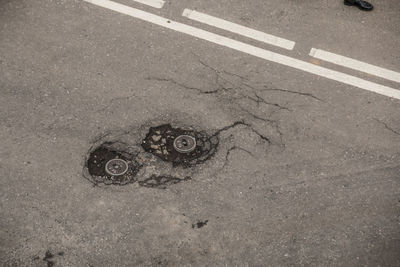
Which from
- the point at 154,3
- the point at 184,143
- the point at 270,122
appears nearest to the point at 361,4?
the point at 270,122

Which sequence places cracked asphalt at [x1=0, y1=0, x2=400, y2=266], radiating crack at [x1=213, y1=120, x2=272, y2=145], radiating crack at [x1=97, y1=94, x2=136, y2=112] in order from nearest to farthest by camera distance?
1. cracked asphalt at [x1=0, y1=0, x2=400, y2=266]
2. radiating crack at [x1=213, y1=120, x2=272, y2=145]
3. radiating crack at [x1=97, y1=94, x2=136, y2=112]

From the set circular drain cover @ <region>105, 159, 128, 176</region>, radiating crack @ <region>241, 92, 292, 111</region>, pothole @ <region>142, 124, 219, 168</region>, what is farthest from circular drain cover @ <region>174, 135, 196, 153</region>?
radiating crack @ <region>241, 92, 292, 111</region>

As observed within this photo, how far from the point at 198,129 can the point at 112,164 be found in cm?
117

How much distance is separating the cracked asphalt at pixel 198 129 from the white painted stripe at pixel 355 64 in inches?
4.5

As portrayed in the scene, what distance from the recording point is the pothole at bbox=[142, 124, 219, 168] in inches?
216

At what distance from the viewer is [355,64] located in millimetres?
6539

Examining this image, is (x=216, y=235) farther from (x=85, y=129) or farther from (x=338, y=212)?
(x=85, y=129)

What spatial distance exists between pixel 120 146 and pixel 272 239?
214 centimetres

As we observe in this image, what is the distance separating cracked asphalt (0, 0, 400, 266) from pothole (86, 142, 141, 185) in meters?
0.10

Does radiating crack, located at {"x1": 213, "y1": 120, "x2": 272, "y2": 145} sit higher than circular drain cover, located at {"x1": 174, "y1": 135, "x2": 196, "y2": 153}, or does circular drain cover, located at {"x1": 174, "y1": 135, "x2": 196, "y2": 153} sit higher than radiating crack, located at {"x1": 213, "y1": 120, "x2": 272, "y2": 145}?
radiating crack, located at {"x1": 213, "y1": 120, "x2": 272, "y2": 145}

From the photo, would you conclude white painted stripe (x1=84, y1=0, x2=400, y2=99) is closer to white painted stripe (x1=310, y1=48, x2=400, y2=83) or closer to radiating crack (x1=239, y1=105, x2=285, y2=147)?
white painted stripe (x1=310, y1=48, x2=400, y2=83)

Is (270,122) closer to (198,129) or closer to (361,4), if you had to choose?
(198,129)

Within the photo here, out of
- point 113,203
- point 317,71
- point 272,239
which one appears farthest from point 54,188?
point 317,71

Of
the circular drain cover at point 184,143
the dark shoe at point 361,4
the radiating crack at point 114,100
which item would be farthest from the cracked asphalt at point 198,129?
the circular drain cover at point 184,143
